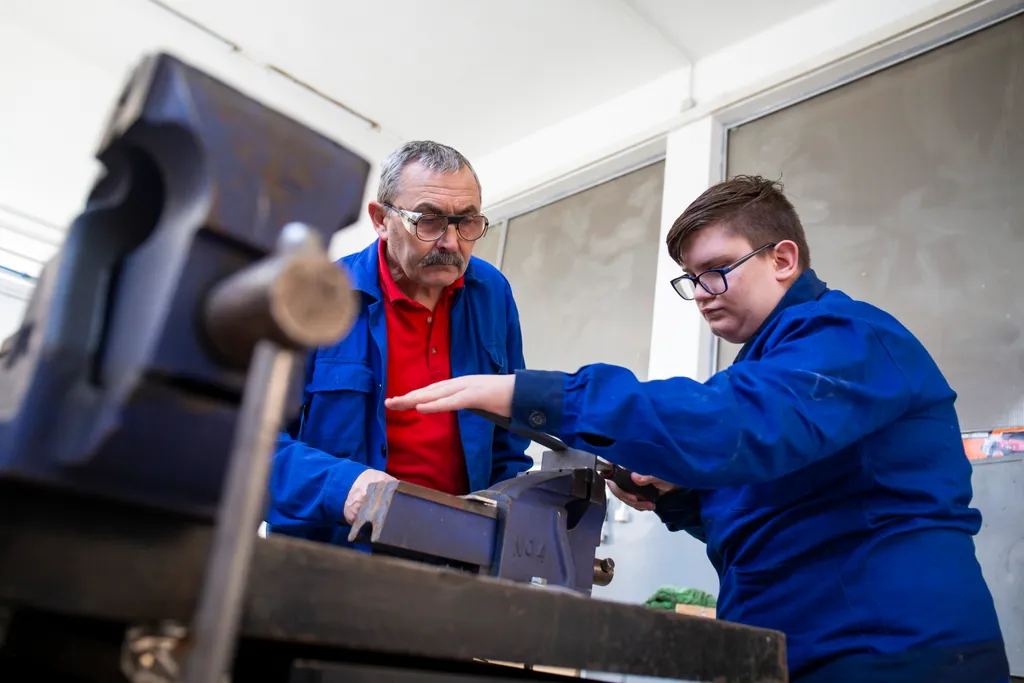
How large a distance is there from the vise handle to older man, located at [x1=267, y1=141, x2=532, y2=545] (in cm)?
29

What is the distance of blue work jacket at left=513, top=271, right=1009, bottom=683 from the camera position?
1032 mm

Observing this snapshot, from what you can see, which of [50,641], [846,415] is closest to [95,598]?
[50,641]

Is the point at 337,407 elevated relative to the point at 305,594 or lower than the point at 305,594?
elevated

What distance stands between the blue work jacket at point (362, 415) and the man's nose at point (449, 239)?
0.15m

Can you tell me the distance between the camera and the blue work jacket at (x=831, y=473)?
1.03m

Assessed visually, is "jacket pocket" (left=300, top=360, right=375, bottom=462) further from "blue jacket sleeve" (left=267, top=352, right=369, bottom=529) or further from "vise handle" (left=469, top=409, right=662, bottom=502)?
"vise handle" (left=469, top=409, right=662, bottom=502)

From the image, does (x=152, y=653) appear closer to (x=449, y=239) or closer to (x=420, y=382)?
(x=420, y=382)

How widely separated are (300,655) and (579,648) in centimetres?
28

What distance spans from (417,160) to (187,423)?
1459 mm

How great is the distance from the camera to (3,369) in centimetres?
63

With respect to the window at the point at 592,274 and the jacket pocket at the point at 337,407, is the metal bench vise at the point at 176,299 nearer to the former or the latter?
the jacket pocket at the point at 337,407

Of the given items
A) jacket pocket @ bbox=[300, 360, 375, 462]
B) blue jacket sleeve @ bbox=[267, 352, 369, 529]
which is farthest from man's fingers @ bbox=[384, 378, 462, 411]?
jacket pocket @ bbox=[300, 360, 375, 462]

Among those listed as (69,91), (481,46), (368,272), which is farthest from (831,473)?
(69,91)

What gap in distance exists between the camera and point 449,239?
1826 mm
